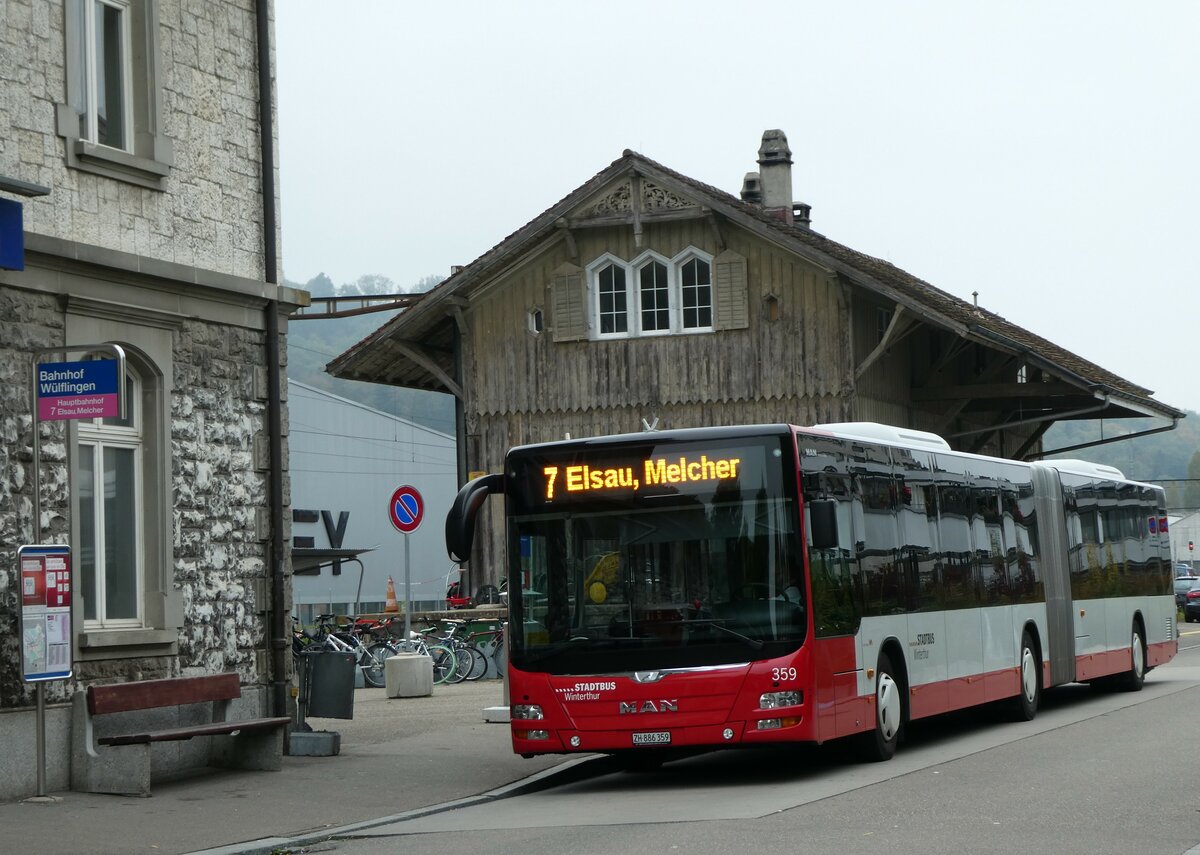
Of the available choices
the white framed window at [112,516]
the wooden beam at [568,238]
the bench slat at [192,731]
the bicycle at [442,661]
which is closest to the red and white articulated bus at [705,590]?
the bench slat at [192,731]

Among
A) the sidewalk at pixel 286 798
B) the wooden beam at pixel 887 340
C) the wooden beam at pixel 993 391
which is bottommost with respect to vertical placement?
the sidewalk at pixel 286 798

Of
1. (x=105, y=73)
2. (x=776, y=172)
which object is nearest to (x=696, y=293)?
(x=776, y=172)

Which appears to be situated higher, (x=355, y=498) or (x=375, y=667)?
(x=355, y=498)

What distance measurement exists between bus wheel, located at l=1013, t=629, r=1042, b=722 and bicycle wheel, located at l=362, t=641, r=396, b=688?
12410 mm

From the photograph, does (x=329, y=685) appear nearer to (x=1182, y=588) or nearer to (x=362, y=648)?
(x=362, y=648)

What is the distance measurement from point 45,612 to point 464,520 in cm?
301

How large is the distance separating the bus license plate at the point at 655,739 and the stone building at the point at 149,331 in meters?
3.95

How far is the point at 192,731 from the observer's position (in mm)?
14289

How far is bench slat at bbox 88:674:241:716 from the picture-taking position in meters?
14.0

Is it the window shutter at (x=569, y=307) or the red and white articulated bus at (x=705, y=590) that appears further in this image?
the window shutter at (x=569, y=307)

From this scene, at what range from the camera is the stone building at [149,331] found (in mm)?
14039

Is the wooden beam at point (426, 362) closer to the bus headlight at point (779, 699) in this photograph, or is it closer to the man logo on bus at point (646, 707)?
the man logo on bus at point (646, 707)

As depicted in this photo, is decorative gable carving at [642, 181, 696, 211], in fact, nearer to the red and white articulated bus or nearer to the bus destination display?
the red and white articulated bus

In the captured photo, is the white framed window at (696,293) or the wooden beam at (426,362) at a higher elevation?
the white framed window at (696,293)
